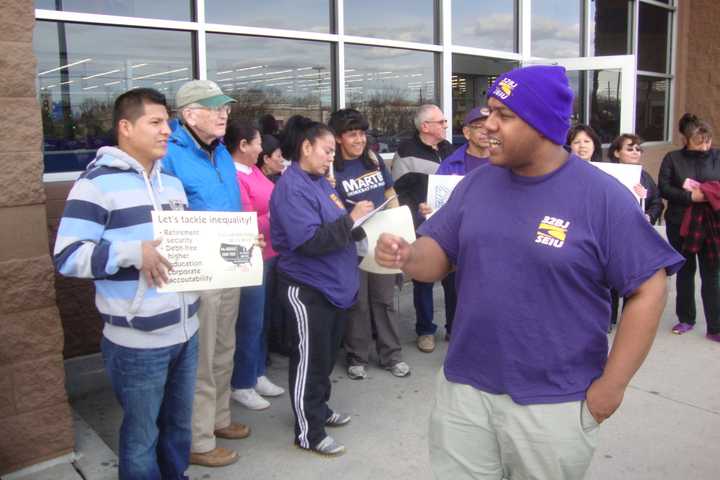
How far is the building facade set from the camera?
314 cm

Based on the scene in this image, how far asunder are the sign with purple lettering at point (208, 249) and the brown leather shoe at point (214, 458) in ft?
3.46

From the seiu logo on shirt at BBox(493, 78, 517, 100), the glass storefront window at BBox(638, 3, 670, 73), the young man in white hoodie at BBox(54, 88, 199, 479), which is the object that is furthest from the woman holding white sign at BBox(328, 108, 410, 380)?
the glass storefront window at BBox(638, 3, 670, 73)

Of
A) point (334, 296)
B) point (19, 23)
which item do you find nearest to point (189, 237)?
point (334, 296)

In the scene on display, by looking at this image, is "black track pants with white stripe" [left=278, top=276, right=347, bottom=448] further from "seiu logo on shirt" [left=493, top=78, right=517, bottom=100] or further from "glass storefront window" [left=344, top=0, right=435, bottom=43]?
"glass storefront window" [left=344, top=0, right=435, bottom=43]

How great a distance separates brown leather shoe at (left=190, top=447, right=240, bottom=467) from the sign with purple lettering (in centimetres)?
105

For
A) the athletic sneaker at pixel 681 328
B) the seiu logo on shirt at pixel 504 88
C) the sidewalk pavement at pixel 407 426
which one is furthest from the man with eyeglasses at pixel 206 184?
the athletic sneaker at pixel 681 328

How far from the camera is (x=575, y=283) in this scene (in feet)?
6.58

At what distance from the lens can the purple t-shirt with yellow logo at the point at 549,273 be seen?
1956mm

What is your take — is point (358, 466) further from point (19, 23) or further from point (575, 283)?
point (19, 23)

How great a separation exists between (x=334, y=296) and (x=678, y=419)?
2.32 meters

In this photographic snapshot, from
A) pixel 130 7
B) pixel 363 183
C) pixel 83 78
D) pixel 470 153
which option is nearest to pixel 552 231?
pixel 363 183

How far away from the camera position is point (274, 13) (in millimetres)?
5988

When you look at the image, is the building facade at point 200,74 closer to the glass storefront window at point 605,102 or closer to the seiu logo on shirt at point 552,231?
the glass storefront window at point 605,102

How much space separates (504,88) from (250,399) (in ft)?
9.53
